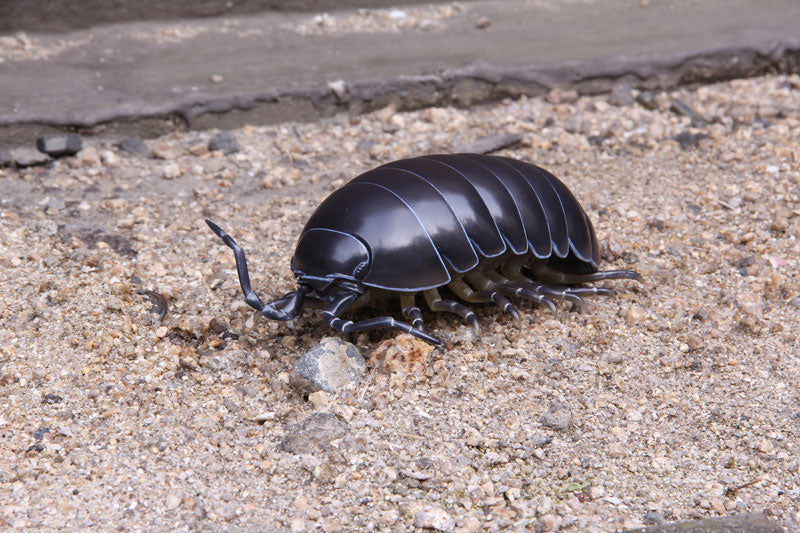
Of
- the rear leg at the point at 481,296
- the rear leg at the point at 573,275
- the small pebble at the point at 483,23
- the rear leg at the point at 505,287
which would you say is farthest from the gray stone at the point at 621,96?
Result: the rear leg at the point at 481,296

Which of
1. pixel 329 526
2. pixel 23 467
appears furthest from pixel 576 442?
pixel 23 467

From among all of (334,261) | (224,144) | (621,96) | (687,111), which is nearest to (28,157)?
(224,144)

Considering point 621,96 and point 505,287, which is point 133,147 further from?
point 621,96

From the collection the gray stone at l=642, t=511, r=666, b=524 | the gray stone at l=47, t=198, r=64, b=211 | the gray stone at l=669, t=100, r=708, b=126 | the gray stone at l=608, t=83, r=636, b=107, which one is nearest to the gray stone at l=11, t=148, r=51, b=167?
the gray stone at l=47, t=198, r=64, b=211

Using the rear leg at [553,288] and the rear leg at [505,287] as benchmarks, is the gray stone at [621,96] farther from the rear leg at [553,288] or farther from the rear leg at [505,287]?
the rear leg at [505,287]

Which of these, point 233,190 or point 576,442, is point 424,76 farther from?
point 576,442

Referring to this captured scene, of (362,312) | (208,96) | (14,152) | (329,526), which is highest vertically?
(208,96)
